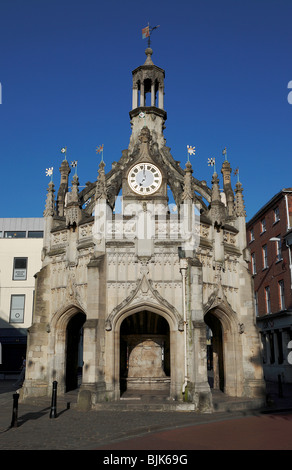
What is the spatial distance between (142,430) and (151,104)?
18670 mm

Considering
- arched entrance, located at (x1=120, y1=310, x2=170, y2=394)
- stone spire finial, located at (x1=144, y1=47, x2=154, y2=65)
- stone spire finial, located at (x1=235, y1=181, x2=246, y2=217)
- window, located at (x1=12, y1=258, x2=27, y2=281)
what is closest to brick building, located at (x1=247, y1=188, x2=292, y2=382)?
stone spire finial, located at (x1=235, y1=181, x2=246, y2=217)

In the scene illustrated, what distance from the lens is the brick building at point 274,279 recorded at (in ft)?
112

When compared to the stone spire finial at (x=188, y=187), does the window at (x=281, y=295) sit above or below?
below

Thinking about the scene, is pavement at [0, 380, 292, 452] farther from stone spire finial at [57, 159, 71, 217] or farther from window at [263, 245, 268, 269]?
window at [263, 245, 268, 269]

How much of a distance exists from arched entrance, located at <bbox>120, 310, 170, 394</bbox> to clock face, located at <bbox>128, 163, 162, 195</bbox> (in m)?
6.37

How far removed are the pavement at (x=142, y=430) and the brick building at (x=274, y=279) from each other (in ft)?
57.1

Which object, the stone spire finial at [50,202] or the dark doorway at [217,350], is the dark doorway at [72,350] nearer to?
the stone spire finial at [50,202]

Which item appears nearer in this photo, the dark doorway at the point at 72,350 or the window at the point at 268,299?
the dark doorway at the point at 72,350

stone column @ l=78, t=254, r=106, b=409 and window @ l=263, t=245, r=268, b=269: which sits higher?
window @ l=263, t=245, r=268, b=269

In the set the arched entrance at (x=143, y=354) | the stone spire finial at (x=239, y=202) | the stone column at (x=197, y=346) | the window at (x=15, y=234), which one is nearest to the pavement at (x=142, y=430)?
the stone column at (x=197, y=346)

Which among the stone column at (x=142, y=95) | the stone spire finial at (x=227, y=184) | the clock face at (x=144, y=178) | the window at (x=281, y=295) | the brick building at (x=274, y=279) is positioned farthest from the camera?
the window at (x=281, y=295)

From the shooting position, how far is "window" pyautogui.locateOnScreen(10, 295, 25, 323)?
136ft

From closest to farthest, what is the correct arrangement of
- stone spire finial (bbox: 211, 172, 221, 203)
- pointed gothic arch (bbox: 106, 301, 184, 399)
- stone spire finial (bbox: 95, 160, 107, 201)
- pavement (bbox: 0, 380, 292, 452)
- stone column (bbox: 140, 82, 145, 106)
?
pavement (bbox: 0, 380, 292, 452) < pointed gothic arch (bbox: 106, 301, 184, 399) < stone spire finial (bbox: 95, 160, 107, 201) < stone spire finial (bbox: 211, 172, 221, 203) < stone column (bbox: 140, 82, 145, 106)
